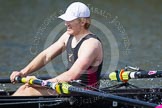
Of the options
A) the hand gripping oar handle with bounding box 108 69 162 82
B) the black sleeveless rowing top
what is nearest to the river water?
the hand gripping oar handle with bounding box 108 69 162 82

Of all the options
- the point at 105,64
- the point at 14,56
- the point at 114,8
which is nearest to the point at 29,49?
the point at 14,56

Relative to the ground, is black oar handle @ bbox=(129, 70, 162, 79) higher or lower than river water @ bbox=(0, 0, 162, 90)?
lower

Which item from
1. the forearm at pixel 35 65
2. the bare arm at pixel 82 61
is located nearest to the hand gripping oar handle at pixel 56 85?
the bare arm at pixel 82 61

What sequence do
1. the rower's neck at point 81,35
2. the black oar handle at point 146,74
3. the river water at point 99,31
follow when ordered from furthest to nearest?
the river water at point 99,31
the black oar handle at point 146,74
the rower's neck at point 81,35

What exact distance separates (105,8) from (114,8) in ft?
0.86

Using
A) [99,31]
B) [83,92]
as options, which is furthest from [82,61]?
[99,31]

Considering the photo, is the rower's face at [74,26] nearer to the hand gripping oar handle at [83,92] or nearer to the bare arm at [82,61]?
the bare arm at [82,61]

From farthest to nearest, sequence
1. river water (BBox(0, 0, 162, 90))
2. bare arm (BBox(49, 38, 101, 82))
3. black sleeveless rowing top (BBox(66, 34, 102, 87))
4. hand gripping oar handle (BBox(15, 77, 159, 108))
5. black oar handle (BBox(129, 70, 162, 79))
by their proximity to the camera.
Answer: river water (BBox(0, 0, 162, 90)) < black oar handle (BBox(129, 70, 162, 79)) < black sleeveless rowing top (BBox(66, 34, 102, 87)) < bare arm (BBox(49, 38, 101, 82)) < hand gripping oar handle (BBox(15, 77, 159, 108))

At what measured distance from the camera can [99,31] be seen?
1134cm

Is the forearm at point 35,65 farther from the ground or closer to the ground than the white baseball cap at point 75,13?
closer to the ground

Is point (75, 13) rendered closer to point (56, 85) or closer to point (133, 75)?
point (56, 85)

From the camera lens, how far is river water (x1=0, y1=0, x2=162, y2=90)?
945 cm

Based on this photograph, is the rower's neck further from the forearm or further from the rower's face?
the forearm

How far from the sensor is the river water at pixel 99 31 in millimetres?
9453
